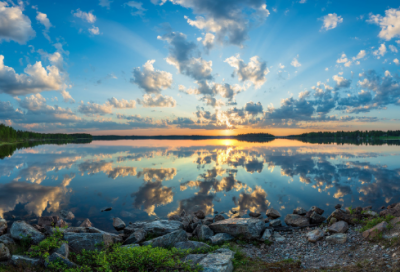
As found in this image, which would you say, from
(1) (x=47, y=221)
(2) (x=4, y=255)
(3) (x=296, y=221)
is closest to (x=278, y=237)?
(3) (x=296, y=221)

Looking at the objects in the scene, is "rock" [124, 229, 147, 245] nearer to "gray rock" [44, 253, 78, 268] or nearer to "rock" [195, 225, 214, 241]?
"gray rock" [44, 253, 78, 268]

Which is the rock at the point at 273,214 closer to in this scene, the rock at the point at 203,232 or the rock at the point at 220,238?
the rock at the point at 220,238

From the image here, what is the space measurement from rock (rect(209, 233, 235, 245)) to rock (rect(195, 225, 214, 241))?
43 cm

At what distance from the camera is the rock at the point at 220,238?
39.7 feet

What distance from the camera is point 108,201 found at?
64.5 ft

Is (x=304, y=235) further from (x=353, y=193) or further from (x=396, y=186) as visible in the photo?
(x=396, y=186)

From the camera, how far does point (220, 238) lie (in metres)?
12.4

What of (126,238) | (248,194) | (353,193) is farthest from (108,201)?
(353,193)

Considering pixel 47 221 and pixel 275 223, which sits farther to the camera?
pixel 275 223

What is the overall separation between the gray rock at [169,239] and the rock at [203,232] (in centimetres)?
121

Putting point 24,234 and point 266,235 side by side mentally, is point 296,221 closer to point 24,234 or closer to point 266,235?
point 266,235

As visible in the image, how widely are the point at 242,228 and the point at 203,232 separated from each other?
2.46m

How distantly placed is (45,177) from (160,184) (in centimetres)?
1812

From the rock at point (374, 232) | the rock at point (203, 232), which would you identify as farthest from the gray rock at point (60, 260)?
the rock at point (374, 232)
